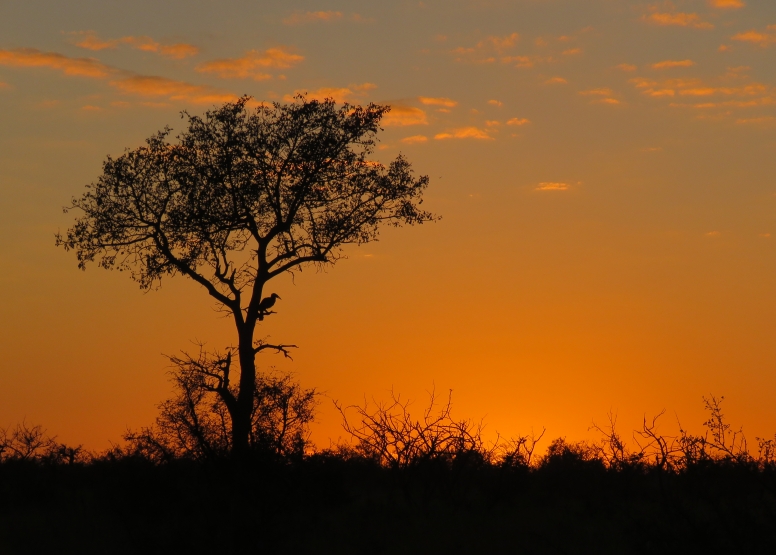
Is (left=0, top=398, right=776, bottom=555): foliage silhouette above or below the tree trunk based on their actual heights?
below

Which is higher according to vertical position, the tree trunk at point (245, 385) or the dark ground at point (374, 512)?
the tree trunk at point (245, 385)

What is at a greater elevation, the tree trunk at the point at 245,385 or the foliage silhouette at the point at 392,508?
the tree trunk at the point at 245,385

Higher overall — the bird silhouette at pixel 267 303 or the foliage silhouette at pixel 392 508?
the bird silhouette at pixel 267 303

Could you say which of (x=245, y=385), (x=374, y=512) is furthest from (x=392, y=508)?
(x=245, y=385)

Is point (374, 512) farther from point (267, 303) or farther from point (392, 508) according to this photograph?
point (267, 303)

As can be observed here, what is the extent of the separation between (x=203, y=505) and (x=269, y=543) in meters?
1.55

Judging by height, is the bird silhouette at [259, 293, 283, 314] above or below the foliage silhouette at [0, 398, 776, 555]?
above

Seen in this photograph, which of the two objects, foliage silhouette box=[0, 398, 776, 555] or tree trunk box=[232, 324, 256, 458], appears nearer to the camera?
foliage silhouette box=[0, 398, 776, 555]

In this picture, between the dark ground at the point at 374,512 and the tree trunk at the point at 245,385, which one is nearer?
the dark ground at the point at 374,512

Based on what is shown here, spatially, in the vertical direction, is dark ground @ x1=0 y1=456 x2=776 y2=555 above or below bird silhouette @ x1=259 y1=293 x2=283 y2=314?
below

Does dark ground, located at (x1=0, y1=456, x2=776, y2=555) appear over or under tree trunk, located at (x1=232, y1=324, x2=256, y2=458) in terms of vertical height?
under

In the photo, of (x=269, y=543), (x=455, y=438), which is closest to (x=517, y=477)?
(x=455, y=438)

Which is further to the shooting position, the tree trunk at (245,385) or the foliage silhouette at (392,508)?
the tree trunk at (245,385)

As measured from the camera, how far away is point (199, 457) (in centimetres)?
2006
